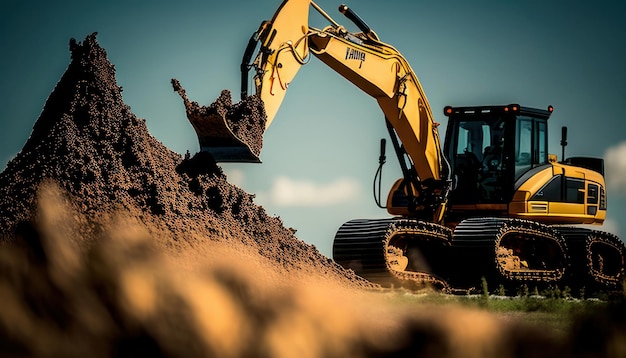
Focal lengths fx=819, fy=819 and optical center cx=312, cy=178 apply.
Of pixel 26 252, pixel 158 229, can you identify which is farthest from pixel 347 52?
pixel 26 252

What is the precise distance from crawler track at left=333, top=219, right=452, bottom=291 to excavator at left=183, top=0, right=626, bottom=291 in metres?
0.02

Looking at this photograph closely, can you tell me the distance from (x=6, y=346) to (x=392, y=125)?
38.4 feet

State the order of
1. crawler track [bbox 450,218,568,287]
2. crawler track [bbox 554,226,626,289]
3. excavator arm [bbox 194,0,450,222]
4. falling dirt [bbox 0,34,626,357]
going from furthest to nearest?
crawler track [bbox 554,226,626,289] → crawler track [bbox 450,218,568,287] → excavator arm [bbox 194,0,450,222] → falling dirt [bbox 0,34,626,357]

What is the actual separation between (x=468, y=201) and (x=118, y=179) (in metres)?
8.78

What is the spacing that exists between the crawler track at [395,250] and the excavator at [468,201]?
→ 17 mm

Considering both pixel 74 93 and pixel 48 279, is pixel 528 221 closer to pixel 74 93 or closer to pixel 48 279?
pixel 74 93

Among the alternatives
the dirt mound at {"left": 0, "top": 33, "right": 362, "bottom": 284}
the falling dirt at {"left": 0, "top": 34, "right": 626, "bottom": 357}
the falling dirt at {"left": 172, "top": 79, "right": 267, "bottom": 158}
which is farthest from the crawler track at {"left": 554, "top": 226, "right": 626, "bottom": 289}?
the falling dirt at {"left": 0, "top": 34, "right": 626, "bottom": 357}

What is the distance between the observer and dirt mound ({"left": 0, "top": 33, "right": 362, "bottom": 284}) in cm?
Result: 625

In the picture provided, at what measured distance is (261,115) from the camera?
29.9 ft

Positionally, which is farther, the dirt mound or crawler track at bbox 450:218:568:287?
crawler track at bbox 450:218:568:287

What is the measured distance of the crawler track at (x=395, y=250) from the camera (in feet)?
40.2

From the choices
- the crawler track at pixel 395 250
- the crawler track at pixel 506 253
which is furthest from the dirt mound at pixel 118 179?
the crawler track at pixel 506 253

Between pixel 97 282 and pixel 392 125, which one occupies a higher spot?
pixel 392 125

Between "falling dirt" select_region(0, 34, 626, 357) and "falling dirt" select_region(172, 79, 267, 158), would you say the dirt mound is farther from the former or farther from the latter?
"falling dirt" select_region(0, 34, 626, 357)
